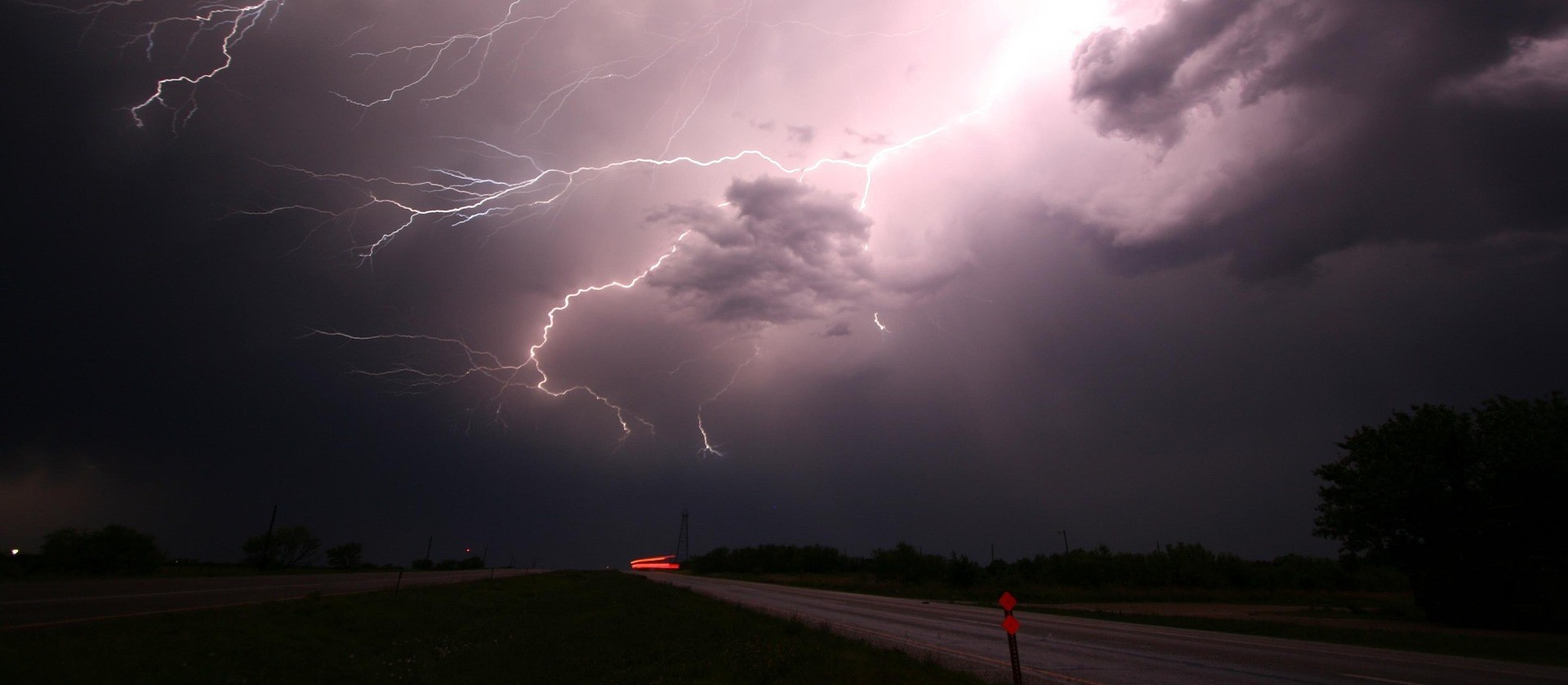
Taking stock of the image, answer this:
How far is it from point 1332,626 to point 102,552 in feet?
238

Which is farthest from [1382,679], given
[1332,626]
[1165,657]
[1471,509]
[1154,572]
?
[1154,572]

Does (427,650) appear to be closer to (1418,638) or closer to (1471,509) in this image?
(1418,638)

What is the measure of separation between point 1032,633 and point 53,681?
65.5ft

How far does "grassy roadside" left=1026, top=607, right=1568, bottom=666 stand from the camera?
1485 centimetres

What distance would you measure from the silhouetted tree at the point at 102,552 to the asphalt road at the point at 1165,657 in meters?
56.3

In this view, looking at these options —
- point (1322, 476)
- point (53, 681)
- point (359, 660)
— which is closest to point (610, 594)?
point (359, 660)

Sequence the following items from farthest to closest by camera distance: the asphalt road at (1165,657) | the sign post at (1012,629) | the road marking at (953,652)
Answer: the asphalt road at (1165,657) → the road marking at (953,652) → the sign post at (1012,629)

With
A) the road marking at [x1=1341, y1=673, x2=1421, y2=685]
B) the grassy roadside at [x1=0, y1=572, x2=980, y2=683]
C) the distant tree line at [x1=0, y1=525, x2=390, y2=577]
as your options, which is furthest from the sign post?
the distant tree line at [x1=0, y1=525, x2=390, y2=577]

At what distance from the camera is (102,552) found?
47938mm

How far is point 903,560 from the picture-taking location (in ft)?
231

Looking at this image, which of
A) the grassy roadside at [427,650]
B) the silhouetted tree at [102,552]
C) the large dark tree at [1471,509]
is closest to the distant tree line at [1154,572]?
the large dark tree at [1471,509]

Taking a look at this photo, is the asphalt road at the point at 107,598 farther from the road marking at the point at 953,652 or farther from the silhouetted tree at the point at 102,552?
the silhouetted tree at the point at 102,552

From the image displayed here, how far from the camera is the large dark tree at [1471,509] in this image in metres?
21.8

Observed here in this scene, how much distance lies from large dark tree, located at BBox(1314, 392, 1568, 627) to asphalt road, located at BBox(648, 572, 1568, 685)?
11236mm
